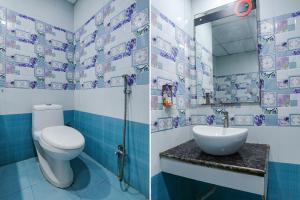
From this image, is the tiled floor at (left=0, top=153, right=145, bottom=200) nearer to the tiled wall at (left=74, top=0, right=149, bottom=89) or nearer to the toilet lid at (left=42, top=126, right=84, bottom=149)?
the toilet lid at (left=42, top=126, right=84, bottom=149)

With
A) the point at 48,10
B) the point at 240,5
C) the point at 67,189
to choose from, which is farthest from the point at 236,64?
the point at 48,10

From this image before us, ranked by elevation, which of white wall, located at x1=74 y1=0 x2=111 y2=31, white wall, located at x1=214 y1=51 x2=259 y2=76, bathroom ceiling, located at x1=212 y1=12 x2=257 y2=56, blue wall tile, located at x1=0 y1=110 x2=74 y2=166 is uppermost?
white wall, located at x1=74 y1=0 x2=111 y2=31

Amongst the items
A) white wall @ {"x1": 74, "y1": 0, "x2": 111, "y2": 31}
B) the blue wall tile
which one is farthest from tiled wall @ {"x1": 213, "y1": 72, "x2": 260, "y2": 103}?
the blue wall tile

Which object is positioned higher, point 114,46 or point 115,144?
point 114,46

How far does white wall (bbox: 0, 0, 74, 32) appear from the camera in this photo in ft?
5.94

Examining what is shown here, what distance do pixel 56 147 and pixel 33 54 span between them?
4.16ft

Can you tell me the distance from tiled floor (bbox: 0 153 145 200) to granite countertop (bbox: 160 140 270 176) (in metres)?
0.49

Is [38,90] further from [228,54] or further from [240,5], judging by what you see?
[240,5]

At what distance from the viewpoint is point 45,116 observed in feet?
5.92

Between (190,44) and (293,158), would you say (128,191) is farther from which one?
(190,44)

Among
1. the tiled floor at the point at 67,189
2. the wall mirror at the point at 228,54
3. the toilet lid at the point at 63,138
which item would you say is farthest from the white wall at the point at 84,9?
the tiled floor at the point at 67,189

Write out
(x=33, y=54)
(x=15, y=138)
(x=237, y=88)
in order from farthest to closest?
1. (x=33, y=54)
2. (x=15, y=138)
3. (x=237, y=88)

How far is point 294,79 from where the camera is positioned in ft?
3.58

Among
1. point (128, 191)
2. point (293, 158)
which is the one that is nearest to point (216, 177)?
point (293, 158)
